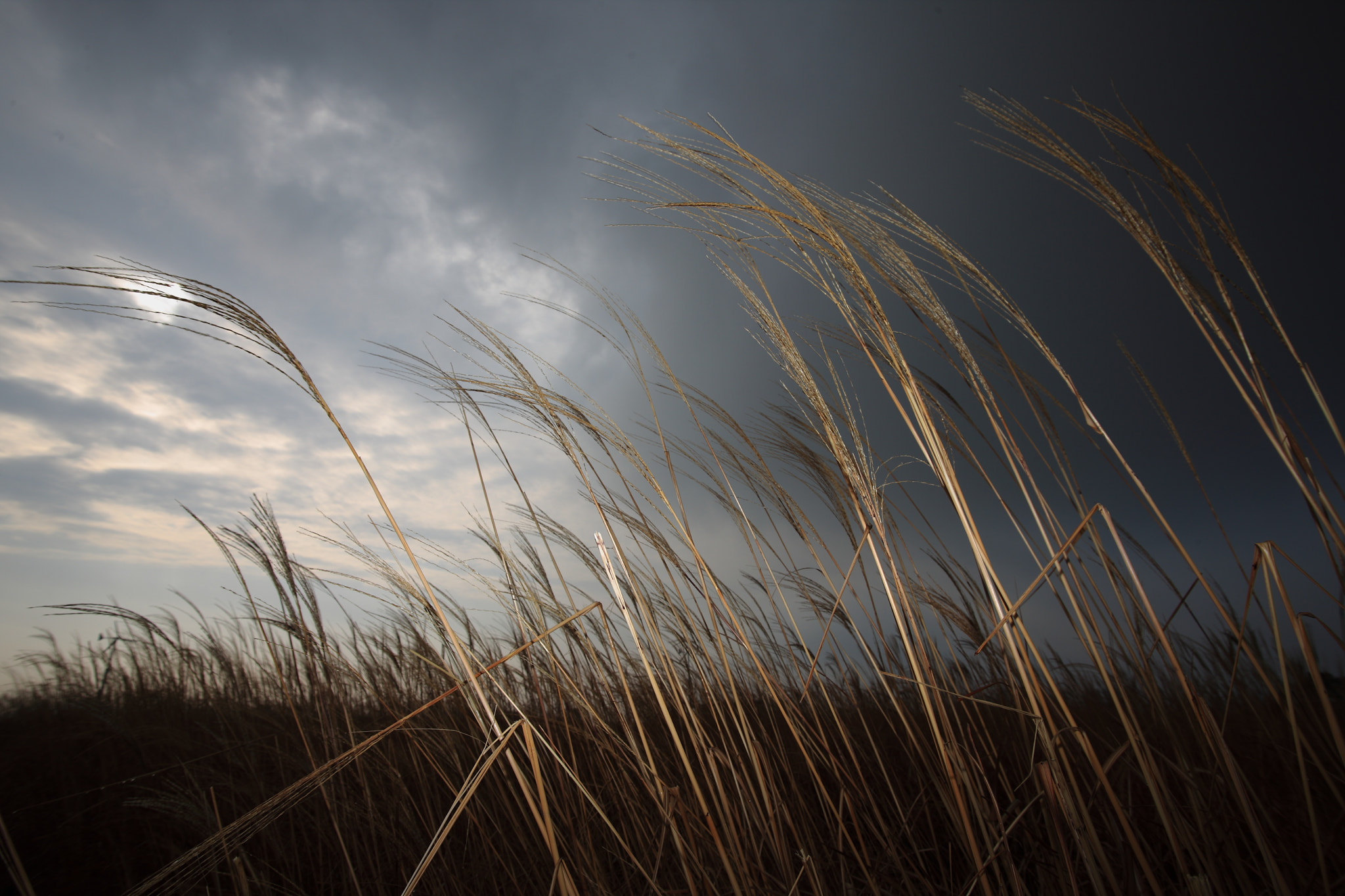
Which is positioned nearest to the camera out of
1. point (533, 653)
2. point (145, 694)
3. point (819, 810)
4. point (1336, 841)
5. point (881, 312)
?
point (881, 312)

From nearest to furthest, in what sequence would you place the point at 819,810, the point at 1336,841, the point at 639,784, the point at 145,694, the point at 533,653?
the point at 1336,841, the point at 533,653, the point at 639,784, the point at 819,810, the point at 145,694

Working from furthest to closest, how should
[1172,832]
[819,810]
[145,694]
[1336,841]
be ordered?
[145,694] < [819,810] < [1336,841] < [1172,832]

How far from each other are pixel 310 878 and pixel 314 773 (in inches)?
73.8

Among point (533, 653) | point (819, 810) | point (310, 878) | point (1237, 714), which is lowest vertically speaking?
point (1237, 714)

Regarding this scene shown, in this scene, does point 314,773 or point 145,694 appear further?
point 145,694

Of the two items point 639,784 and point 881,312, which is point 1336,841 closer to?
point 881,312

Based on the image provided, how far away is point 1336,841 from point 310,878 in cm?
283

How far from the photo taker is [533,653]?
1.47 meters

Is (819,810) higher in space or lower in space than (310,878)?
lower

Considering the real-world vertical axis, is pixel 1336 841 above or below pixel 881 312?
below

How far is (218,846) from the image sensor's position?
23.9 inches

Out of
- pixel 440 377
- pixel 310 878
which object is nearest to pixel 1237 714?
pixel 440 377

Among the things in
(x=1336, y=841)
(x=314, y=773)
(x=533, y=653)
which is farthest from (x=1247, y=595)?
(x=533, y=653)

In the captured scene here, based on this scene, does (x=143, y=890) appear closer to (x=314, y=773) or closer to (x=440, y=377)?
(x=314, y=773)
